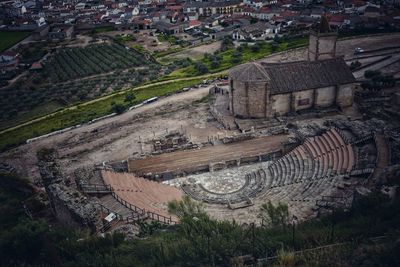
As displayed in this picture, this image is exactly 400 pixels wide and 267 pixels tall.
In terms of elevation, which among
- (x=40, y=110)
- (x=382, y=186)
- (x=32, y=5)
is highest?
(x=32, y=5)

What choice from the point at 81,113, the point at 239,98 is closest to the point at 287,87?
the point at 239,98

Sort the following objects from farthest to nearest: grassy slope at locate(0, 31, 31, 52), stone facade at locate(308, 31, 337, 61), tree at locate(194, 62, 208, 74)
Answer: grassy slope at locate(0, 31, 31, 52)
tree at locate(194, 62, 208, 74)
stone facade at locate(308, 31, 337, 61)

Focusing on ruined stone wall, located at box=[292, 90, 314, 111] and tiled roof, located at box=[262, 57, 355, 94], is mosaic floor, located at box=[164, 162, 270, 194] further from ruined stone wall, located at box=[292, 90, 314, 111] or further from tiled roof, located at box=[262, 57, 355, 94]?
tiled roof, located at box=[262, 57, 355, 94]

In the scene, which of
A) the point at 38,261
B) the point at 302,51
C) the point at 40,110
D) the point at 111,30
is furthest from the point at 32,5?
the point at 38,261

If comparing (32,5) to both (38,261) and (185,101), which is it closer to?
(185,101)

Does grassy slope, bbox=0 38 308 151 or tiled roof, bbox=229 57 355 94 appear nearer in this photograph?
tiled roof, bbox=229 57 355 94

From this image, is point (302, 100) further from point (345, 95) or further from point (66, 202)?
point (66, 202)

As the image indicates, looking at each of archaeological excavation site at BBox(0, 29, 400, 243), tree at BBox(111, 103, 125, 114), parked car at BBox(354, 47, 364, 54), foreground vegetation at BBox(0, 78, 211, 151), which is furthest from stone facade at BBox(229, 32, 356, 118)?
parked car at BBox(354, 47, 364, 54)
